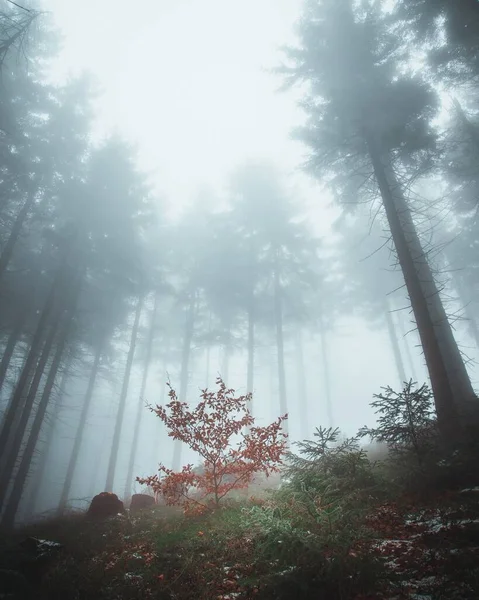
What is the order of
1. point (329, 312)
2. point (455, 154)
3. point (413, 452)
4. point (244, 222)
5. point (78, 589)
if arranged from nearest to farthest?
point (78, 589) < point (413, 452) < point (455, 154) < point (244, 222) < point (329, 312)

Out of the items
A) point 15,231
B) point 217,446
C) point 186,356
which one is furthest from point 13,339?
point 217,446

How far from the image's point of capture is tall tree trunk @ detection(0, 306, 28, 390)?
18.0 metres

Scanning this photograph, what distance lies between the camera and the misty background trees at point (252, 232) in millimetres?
10516

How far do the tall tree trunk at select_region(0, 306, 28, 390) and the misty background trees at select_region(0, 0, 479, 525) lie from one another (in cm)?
15

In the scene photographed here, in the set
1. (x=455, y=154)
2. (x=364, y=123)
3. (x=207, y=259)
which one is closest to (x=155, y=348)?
(x=207, y=259)

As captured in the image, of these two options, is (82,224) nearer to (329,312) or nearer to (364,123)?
(364,123)

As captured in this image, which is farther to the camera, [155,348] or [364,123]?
[155,348]

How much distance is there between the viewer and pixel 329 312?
2862 cm

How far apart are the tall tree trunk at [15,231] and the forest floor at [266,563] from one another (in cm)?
1465

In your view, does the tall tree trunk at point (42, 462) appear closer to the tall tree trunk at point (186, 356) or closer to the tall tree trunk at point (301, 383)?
the tall tree trunk at point (186, 356)

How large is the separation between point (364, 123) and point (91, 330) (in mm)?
19833

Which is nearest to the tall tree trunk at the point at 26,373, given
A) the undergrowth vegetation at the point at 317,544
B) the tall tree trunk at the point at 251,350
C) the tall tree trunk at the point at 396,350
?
the undergrowth vegetation at the point at 317,544

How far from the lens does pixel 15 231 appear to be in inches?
640

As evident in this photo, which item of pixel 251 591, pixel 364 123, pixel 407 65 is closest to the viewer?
pixel 251 591
